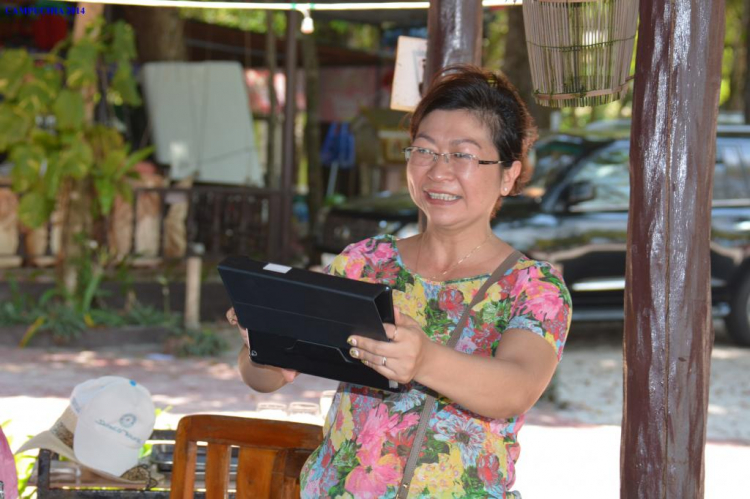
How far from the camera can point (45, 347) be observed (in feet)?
29.1

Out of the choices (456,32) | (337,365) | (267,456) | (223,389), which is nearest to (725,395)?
(223,389)

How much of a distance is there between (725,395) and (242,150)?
6807 mm

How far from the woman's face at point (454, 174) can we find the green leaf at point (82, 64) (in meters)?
6.41

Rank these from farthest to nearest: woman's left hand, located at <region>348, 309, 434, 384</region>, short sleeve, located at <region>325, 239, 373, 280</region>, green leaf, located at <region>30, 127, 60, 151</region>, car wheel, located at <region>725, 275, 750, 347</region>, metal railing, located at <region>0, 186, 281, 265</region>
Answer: metal railing, located at <region>0, 186, 281, 265</region> < car wheel, located at <region>725, 275, 750, 347</region> < green leaf, located at <region>30, 127, 60, 151</region> < short sleeve, located at <region>325, 239, 373, 280</region> < woman's left hand, located at <region>348, 309, 434, 384</region>

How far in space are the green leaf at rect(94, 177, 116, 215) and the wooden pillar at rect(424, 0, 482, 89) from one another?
5.02 m

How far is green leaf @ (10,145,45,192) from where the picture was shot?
855cm

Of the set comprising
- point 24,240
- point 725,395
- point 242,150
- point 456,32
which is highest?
point 456,32

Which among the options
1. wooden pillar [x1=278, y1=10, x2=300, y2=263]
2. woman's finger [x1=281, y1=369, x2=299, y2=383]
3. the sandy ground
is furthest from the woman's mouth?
wooden pillar [x1=278, y1=10, x2=300, y2=263]

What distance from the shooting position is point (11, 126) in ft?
28.0

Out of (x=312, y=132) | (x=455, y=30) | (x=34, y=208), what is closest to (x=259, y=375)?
(x=455, y=30)

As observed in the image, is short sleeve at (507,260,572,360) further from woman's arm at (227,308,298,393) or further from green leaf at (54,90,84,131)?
green leaf at (54,90,84,131)

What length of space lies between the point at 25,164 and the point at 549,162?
4.63m

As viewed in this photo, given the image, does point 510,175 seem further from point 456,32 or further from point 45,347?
point 45,347

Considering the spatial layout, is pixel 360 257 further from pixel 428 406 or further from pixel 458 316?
→ pixel 428 406
